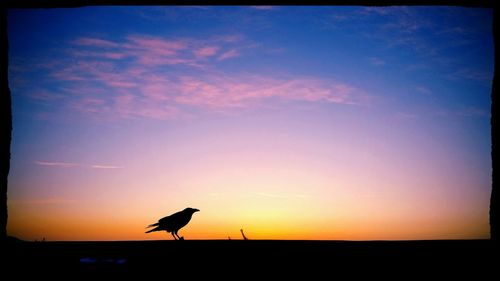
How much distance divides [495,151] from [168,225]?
297 inches
